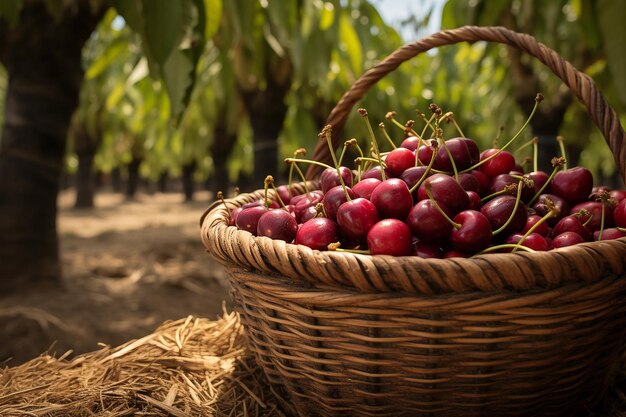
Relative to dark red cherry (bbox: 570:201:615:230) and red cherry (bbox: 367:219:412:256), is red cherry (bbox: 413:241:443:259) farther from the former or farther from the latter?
dark red cherry (bbox: 570:201:615:230)

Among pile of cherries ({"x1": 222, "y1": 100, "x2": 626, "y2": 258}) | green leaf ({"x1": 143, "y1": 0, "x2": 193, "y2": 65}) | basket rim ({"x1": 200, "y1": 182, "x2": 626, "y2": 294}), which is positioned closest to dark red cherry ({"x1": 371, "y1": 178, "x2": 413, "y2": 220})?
pile of cherries ({"x1": 222, "y1": 100, "x2": 626, "y2": 258})

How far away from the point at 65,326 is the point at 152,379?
1.49 meters

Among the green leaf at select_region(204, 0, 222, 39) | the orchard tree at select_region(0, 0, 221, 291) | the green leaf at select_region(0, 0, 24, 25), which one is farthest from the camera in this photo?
the orchard tree at select_region(0, 0, 221, 291)

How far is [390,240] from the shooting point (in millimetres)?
927

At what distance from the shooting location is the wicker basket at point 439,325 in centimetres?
81

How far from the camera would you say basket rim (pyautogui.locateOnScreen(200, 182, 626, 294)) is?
0.79 m

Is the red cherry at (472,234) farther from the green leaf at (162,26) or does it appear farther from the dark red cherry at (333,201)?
the green leaf at (162,26)

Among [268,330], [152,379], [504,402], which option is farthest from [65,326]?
[504,402]

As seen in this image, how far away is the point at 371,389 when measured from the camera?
935 millimetres

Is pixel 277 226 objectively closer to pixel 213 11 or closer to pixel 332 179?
pixel 332 179

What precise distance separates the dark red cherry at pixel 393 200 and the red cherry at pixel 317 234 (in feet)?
0.34

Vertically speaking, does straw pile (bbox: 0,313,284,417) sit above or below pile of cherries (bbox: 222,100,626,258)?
below

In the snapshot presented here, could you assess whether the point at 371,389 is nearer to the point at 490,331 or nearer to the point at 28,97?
the point at 490,331

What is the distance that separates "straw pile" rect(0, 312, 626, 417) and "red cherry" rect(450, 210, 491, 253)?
0.49 m
